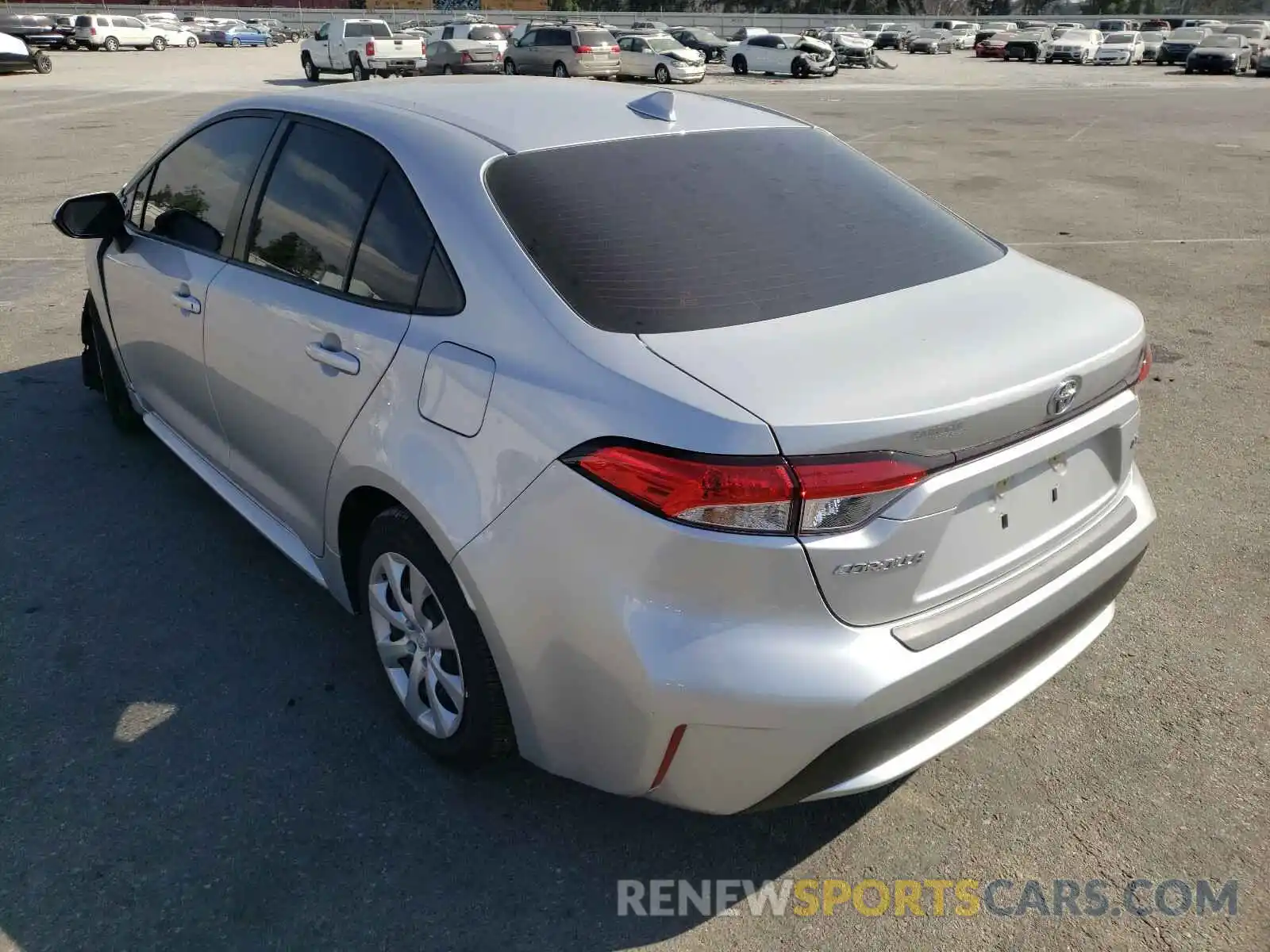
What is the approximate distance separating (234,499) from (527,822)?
1.68 meters

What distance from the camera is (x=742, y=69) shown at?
38.5 meters

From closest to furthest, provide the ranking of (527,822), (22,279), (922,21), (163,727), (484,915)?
(484,915) < (527,822) < (163,727) < (22,279) < (922,21)

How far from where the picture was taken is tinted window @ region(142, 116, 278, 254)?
3408 mm

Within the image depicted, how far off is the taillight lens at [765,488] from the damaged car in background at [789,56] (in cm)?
3809

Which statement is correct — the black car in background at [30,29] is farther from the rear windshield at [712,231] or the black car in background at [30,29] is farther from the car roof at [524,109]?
the rear windshield at [712,231]

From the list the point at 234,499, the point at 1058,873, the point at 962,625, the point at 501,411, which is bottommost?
the point at 1058,873

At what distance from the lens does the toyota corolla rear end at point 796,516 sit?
1972 millimetres

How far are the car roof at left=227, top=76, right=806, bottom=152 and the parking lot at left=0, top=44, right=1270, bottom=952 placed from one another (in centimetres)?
41

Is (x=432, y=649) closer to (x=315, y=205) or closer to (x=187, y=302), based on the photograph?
(x=315, y=205)

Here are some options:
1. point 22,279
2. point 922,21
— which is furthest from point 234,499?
point 922,21

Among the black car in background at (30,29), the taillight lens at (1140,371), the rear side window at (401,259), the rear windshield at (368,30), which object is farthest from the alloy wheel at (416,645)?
the black car in background at (30,29)

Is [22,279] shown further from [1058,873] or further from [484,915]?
[1058,873]

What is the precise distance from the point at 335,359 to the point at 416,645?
0.81 metres

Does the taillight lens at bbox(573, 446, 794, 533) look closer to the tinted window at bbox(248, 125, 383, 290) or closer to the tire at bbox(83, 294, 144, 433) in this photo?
the tinted window at bbox(248, 125, 383, 290)
